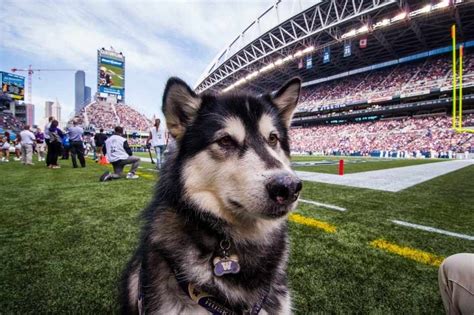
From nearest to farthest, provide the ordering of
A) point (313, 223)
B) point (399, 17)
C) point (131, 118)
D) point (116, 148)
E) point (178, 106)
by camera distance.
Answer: point (178, 106) < point (313, 223) < point (116, 148) < point (399, 17) < point (131, 118)

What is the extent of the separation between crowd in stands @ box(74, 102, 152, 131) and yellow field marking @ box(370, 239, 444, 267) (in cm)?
6938

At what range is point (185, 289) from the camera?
1401mm

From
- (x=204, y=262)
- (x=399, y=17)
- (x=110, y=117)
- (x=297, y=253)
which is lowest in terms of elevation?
(x=297, y=253)

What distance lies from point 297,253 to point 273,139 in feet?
5.84

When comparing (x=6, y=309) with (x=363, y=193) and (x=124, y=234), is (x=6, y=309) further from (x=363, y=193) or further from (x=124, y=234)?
(x=363, y=193)

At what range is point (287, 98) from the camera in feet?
7.70

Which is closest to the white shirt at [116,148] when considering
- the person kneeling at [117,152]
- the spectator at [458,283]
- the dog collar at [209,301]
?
the person kneeling at [117,152]

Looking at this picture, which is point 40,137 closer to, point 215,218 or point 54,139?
point 54,139

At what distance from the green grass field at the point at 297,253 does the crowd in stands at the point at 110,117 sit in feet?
217

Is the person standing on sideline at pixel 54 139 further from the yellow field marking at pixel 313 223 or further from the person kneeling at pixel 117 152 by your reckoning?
the yellow field marking at pixel 313 223

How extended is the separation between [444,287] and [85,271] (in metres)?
3.12

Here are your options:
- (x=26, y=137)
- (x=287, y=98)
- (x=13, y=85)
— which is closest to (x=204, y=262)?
(x=287, y=98)

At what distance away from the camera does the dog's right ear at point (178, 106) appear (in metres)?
1.78

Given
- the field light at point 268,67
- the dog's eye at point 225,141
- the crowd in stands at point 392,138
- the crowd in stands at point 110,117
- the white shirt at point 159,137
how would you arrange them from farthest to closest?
the crowd in stands at point 110,117
the field light at point 268,67
the crowd in stands at point 392,138
the white shirt at point 159,137
the dog's eye at point 225,141
